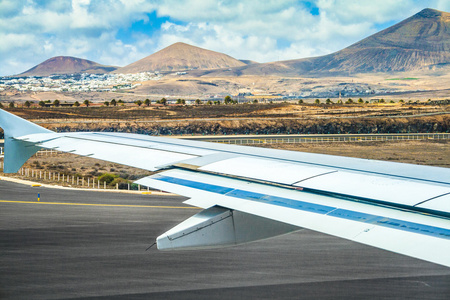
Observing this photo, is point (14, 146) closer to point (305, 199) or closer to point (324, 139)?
point (305, 199)

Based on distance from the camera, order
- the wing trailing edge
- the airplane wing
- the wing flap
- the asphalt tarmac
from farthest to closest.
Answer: the wing trailing edge, the asphalt tarmac, the airplane wing, the wing flap

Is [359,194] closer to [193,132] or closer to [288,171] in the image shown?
[288,171]

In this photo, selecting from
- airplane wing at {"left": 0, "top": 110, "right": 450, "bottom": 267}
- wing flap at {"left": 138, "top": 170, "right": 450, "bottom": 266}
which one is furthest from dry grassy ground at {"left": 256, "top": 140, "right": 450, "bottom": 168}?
wing flap at {"left": 138, "top": 170, "right": 450, "bottom": 266}

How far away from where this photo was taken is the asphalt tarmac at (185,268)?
36.0ft

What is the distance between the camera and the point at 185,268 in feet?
Result: 41.7

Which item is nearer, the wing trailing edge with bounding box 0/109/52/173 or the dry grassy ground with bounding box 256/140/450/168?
the wing trailing edge with bounding box 0/109/52/173

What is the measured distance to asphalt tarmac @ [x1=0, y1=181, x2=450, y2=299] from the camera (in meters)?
11.0

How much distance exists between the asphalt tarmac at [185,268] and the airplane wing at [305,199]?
354 centimetres

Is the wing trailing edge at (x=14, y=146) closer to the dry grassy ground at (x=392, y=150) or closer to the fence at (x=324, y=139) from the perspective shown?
the dry grassy ground at (x=392, y=150)

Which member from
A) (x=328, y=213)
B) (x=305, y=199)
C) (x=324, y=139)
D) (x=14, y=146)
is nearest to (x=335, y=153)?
(x=324, y=139)

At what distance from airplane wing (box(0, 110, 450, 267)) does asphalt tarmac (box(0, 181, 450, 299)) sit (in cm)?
354

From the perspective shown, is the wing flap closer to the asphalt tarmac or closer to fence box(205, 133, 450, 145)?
the asphalt tarmac

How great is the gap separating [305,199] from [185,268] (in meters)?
7.27

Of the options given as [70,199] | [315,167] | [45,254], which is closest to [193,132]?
[70,199]
